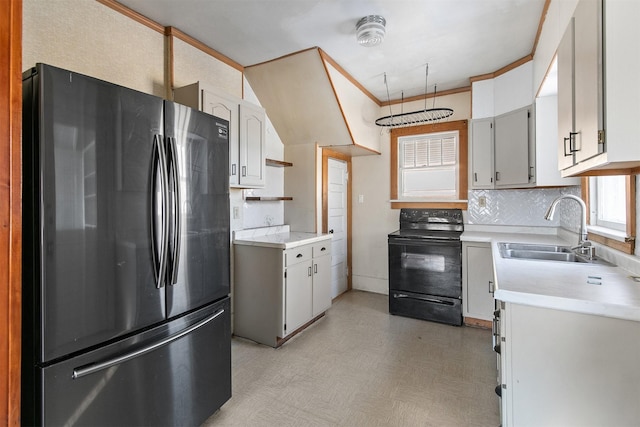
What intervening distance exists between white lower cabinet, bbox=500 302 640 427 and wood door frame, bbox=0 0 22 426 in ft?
5.89

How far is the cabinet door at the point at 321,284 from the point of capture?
321cm

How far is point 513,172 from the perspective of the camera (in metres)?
3.13

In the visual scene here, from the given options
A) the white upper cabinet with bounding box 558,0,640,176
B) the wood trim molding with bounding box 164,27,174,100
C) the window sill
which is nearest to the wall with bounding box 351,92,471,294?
the window sill

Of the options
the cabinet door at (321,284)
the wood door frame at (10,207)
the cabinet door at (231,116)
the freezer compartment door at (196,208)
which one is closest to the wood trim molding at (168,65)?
the cabinet door at (231,116)

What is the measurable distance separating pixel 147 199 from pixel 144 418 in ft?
3.29

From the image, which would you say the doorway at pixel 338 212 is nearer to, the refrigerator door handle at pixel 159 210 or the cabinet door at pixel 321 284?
the cabinet door at pixel 321 284

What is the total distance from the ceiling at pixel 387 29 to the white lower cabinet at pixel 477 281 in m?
1.82

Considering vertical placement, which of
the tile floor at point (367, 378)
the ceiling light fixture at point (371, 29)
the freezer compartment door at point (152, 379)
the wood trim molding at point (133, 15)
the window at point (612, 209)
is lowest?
the tile floor at point (367, 378)

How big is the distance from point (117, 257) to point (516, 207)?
147 inches

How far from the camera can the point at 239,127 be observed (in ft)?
8.99

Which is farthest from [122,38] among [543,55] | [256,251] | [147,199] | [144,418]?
[543,55]

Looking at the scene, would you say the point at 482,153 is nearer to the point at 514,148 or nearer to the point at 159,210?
the point at 514,148

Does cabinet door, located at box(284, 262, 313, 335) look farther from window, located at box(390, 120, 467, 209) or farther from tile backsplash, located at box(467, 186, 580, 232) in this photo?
tile backsplash, located at box(467, 186, 580, 232)

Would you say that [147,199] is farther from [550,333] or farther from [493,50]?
[493,50]
